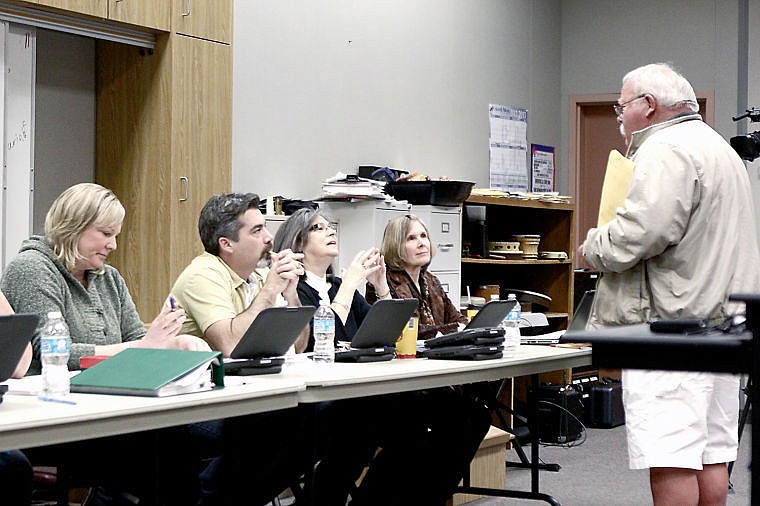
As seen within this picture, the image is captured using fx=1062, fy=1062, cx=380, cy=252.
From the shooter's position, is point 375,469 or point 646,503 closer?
point 375,469

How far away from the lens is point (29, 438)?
2.04m

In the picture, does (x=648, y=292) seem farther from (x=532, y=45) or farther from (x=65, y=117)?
(x=532, y=45)

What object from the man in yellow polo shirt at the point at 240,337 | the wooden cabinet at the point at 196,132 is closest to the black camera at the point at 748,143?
the wooden cabinet at the point at 196,132

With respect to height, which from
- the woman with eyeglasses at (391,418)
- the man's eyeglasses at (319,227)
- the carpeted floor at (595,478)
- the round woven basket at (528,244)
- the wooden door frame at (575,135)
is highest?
the wooden door frame at (575,135)

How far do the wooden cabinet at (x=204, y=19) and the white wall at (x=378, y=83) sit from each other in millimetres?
438

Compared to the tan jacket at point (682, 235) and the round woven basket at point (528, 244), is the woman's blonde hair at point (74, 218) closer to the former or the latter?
the tan jacket at point (682, 235)

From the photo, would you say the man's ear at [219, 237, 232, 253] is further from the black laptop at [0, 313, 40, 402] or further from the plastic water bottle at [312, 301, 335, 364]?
the black laptop at [0, 313, 40, 402]

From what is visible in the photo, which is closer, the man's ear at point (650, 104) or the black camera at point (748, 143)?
the man's ear at point (650, 104)

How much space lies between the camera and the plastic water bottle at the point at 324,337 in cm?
326

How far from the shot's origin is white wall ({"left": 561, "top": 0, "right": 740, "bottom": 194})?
24.5 ft

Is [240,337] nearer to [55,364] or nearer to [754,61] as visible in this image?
[55,364]

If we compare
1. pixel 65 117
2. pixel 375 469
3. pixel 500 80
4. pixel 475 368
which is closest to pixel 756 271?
pixel 475 368

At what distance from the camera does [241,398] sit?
2514mm

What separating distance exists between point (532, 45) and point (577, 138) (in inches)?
31.9
